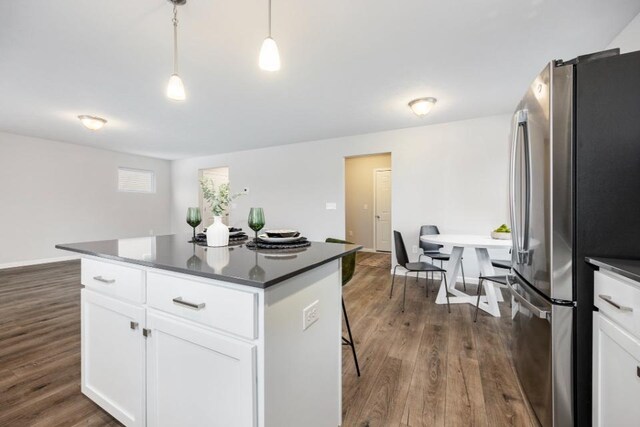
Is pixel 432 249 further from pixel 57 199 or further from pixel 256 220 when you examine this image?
pixel 57 199

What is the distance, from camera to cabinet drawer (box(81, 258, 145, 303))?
1202mm

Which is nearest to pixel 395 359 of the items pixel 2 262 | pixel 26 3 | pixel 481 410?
pixel 481 410

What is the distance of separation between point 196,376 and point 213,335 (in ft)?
0.67

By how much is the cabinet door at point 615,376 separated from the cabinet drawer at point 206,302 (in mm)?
1313

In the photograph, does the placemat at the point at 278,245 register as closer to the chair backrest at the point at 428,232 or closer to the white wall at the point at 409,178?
the chair backrest at the point at 428,232

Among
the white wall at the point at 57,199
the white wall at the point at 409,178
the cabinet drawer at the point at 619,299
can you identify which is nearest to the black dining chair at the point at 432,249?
the white wall at the point at 409,178

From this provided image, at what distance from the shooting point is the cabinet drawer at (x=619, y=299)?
92 cm

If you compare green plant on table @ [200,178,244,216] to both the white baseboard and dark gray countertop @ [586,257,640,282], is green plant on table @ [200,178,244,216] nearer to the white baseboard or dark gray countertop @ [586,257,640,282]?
dark gray countertop @ [586,257,640,282]

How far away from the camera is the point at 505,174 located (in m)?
3.87

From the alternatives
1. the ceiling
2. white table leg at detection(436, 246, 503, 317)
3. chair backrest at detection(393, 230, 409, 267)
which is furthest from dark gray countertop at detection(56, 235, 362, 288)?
white table leg at detection(436, 246, 503, 317)

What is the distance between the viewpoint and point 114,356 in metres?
1.34

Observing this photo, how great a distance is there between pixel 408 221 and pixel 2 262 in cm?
717

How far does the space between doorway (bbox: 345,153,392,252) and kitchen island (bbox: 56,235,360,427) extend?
18.2 ft

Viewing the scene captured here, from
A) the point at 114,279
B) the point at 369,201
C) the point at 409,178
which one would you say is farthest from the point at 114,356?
the point at 369,201
